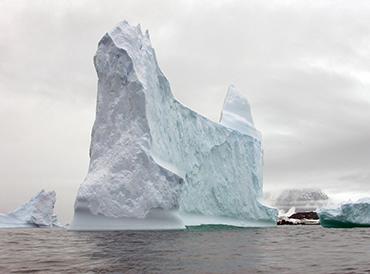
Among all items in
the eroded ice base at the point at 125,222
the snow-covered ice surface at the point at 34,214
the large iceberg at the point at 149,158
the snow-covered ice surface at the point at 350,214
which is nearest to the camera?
the eroded ice base at the point at 125,222

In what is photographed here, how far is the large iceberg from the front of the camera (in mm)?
23891

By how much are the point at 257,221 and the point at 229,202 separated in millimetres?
4656

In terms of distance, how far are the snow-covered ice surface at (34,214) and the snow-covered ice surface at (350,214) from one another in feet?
90.8

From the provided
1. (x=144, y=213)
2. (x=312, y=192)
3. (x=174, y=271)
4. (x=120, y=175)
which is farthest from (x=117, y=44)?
(x=312, y=192)

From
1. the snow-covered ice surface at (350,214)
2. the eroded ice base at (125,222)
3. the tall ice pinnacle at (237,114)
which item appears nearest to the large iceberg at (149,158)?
the eroded ice base at (125,222)

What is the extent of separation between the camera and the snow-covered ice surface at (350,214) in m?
33.9

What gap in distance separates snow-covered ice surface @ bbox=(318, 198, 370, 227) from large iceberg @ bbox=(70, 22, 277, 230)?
5980 mm

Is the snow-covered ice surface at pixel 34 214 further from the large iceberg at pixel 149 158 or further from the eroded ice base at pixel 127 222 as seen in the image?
the eroded ice base at pixel 127 222

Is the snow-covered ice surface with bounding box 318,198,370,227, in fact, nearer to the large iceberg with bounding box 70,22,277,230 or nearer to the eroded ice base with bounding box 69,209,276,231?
the large iceberg with bounding box 70,22,277,230

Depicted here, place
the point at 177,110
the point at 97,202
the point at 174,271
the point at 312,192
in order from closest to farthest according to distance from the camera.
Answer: the point at 174,271, the point at 97,202, the point at 177,110, the point at 312,192

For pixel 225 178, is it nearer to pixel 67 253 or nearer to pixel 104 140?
pixel 104 140

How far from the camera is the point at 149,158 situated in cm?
2480

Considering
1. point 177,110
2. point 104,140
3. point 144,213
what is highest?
point 177,110

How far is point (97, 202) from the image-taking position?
23484 millimetres
